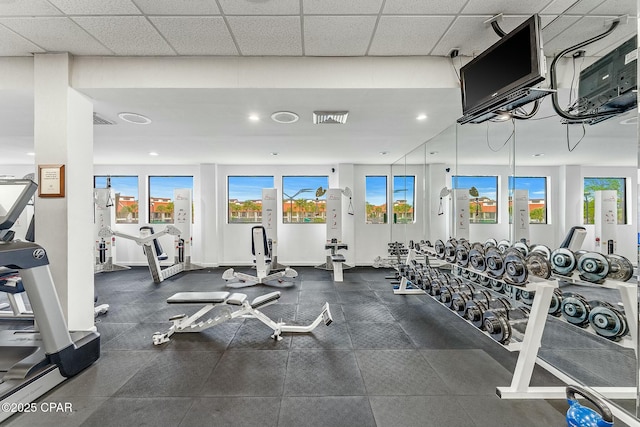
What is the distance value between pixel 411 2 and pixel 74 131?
3.19 meters

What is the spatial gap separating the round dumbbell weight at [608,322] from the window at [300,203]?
5.42m

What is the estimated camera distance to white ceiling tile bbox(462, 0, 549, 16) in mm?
1920

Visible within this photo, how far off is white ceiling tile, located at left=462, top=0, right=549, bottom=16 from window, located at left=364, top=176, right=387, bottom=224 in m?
4.99

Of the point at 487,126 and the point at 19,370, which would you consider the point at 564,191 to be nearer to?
the point at 487,126

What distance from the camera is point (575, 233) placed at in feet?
9.44

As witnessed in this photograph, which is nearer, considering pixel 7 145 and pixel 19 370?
pixel 19 370

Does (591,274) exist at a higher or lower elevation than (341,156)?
lower

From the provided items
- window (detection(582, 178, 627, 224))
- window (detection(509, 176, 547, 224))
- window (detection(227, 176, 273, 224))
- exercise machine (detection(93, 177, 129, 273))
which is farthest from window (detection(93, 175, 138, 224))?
window (detection(582, 178, 627, 224))

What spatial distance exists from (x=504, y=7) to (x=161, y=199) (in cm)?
753

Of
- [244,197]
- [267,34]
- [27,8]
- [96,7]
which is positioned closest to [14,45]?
[27,8]

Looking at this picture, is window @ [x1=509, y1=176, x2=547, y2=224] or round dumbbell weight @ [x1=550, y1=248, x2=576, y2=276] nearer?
round dumbbell weight @ [x1=550, y1=248, x2=576, y2=276]

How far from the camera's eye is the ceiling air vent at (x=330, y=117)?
3.15 m

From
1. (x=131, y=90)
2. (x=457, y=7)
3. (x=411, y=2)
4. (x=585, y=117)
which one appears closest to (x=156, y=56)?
(x=131, y=90)

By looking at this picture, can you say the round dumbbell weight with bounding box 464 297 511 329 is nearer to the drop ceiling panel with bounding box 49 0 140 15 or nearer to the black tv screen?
the black tv screen
